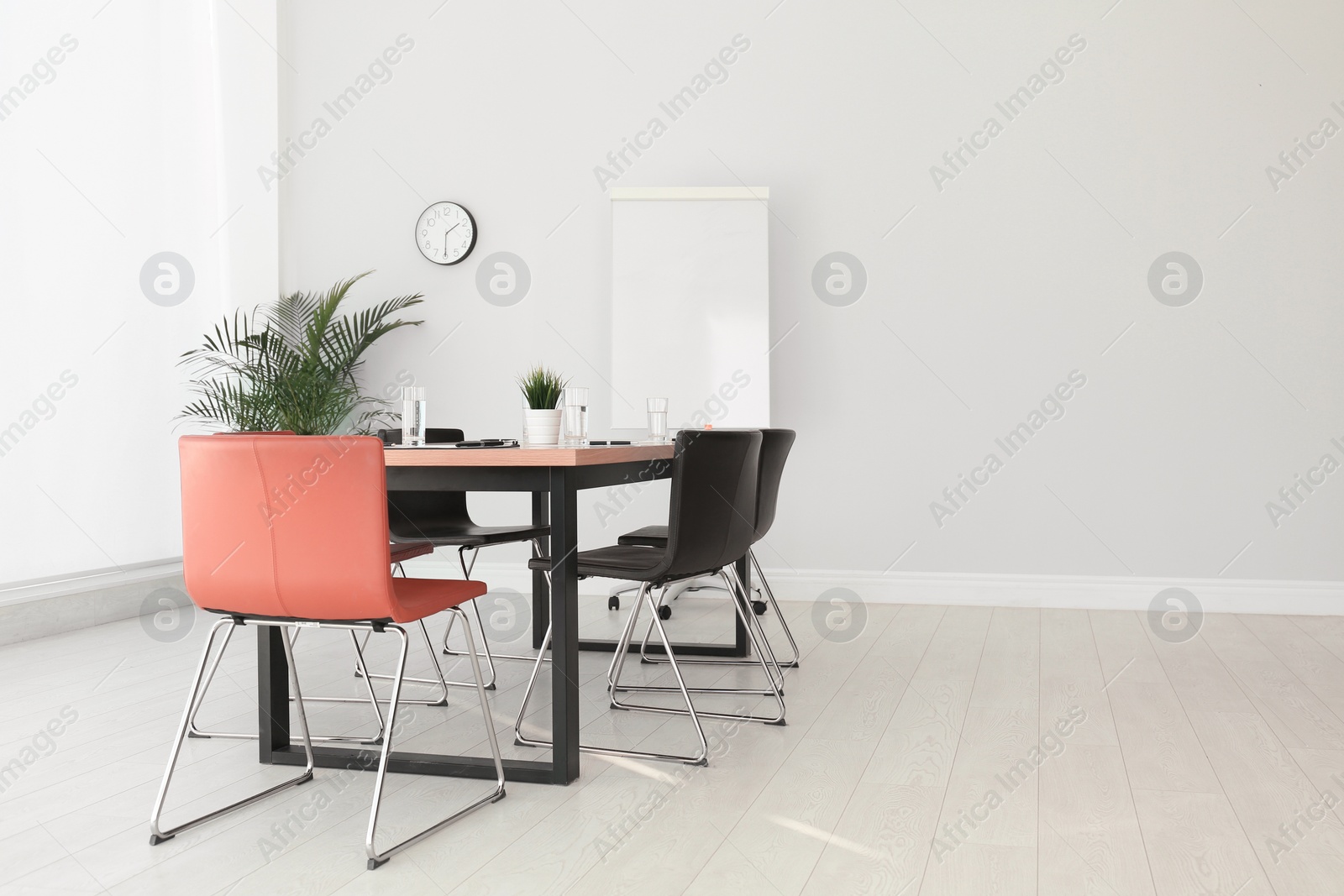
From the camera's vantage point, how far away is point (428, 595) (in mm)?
2213

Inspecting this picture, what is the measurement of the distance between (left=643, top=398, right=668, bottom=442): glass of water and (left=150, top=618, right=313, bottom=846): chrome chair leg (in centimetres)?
141

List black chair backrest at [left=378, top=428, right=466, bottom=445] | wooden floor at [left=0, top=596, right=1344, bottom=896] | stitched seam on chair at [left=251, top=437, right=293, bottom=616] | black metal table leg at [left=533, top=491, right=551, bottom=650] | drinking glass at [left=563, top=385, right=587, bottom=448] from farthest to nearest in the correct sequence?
black metal table leg at [left=533, top=491, right=551, bottom=650]
black chair backrest at [left=378, top=428, right=466, bottom=445]
drinking glass at [left=563, top=385, right=587, bottom=448]
stitched seam on chair at [left=251, top=437, right=293, bottom=616]
wooden floor at [left=0, top=596, right=1344, bottom=896]

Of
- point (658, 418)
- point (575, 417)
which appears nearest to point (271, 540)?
point (575, 417)

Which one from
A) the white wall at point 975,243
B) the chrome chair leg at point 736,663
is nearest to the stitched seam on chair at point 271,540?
the chrome chair leg at point 736,663

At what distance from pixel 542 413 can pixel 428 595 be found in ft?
2.36

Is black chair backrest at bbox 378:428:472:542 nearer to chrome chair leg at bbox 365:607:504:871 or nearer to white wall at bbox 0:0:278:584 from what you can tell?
chrome chair leg at bbox 365:607:504:871

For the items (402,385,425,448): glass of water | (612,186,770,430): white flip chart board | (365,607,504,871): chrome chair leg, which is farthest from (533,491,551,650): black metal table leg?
(365,607,504,871): chrome chair leg

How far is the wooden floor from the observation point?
75.4 inches

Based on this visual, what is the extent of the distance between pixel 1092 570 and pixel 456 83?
4065 millimetres

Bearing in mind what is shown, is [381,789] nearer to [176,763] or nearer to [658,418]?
[176,763]

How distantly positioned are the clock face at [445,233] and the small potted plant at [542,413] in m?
2.85

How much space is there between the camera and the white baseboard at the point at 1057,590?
4.65 metres

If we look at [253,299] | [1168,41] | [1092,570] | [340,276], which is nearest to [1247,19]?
[1168,41]

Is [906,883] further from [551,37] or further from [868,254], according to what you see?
[551,37]
